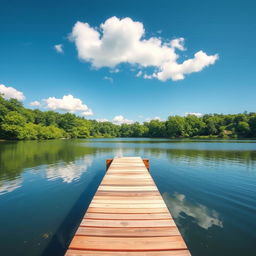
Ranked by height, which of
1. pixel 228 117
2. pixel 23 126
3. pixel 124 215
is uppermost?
pixel 228 117

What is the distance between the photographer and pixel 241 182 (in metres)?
8.62

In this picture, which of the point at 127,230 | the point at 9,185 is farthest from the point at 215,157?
the point at 9,185

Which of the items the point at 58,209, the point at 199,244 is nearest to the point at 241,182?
the point at 199,244

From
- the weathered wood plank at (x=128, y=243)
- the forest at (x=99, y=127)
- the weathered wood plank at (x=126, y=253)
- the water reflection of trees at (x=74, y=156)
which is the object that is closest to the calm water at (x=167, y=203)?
the weathered wood plank at (x=128, y=243)

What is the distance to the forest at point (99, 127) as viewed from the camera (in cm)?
5306

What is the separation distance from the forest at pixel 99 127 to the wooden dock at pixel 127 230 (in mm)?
59746

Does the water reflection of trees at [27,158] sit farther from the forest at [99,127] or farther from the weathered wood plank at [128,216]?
the forest at [99,127]

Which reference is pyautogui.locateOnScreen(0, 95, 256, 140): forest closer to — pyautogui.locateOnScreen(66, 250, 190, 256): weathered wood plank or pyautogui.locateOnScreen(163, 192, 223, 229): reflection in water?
pyautogui.locateOnScreen(163, 192, 223, 229): reflection in water

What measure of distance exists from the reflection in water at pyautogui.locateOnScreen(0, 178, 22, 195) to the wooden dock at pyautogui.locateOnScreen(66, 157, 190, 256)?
5651 mm

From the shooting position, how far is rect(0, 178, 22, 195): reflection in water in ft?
24.1

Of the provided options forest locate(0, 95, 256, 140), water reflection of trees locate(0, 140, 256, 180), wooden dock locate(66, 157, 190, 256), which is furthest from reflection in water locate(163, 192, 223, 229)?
forest locate(0, 95, 256, 140)

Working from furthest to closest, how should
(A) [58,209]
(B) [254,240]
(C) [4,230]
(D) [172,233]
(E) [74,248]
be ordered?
1. (A) [58,209]
2. (C) [4,230]
3. (B) [254,240]
4. (D) [172,233]
5. (E) [74,248]

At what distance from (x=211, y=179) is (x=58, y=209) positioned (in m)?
8.51

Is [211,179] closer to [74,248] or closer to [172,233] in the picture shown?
[172,233]
